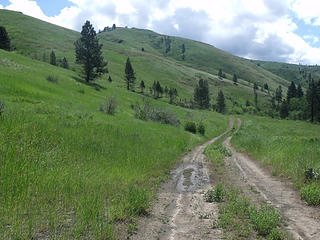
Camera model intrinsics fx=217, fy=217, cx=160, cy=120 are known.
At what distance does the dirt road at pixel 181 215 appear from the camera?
487cm

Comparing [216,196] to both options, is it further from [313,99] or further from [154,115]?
[313,99]

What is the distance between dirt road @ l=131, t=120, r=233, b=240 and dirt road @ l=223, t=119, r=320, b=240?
1799 millimetres

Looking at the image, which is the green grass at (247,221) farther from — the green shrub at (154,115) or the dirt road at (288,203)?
the green shrub at (154,115)

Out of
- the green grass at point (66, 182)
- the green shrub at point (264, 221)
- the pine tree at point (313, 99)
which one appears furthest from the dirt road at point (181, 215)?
the pine tree at point (313, 99)

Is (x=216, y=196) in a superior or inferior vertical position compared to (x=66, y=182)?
inferior

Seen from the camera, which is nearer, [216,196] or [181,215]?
[181,215]

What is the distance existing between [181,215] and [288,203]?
3647 millimetres

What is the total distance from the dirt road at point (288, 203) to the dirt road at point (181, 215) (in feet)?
5.90

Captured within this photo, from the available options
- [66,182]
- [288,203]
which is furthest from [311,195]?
[66,182]

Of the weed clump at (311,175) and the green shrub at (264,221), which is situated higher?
the weed clump at (311,175)

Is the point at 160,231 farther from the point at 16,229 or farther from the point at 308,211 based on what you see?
the point at 308,211

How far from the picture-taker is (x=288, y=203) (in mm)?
6945

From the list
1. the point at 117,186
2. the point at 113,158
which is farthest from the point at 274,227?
the point at 113,158

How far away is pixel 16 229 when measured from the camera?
157 inches
